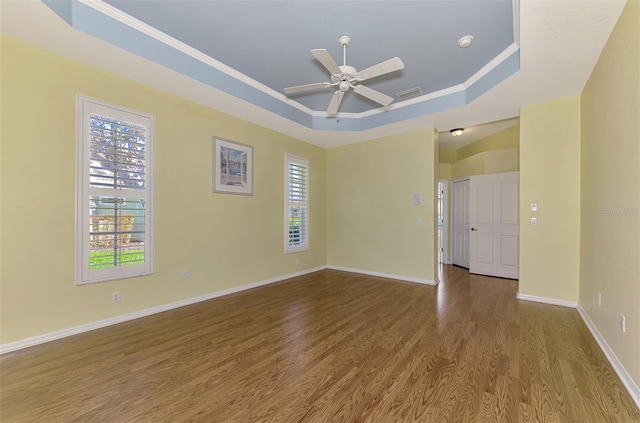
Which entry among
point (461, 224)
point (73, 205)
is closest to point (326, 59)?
point (73, 205)

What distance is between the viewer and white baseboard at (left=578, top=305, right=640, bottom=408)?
5.76 feet

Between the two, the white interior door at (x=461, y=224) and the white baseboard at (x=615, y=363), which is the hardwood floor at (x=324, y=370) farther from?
the white interior door at (x=461, y=224)

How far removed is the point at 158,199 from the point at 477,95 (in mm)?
A: 4292

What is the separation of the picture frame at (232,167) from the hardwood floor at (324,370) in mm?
1802

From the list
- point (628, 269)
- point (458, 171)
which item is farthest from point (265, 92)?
point (458, 171)

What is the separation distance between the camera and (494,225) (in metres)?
5.27

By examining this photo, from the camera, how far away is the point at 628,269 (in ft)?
6.49

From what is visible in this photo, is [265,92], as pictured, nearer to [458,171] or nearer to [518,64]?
[518,64]

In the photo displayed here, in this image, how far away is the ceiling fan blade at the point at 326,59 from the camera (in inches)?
91.6

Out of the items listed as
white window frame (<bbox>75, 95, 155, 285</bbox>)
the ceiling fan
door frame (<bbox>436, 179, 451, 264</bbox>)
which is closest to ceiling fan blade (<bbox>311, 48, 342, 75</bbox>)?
the ceiling fan

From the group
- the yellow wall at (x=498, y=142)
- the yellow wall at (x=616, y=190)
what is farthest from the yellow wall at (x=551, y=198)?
the yellow wall at (x=498, y=142)

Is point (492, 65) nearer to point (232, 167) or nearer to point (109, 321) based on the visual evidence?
point (232, 167)

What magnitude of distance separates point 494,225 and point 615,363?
3506 mm

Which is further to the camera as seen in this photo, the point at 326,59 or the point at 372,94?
the point at 372,94
